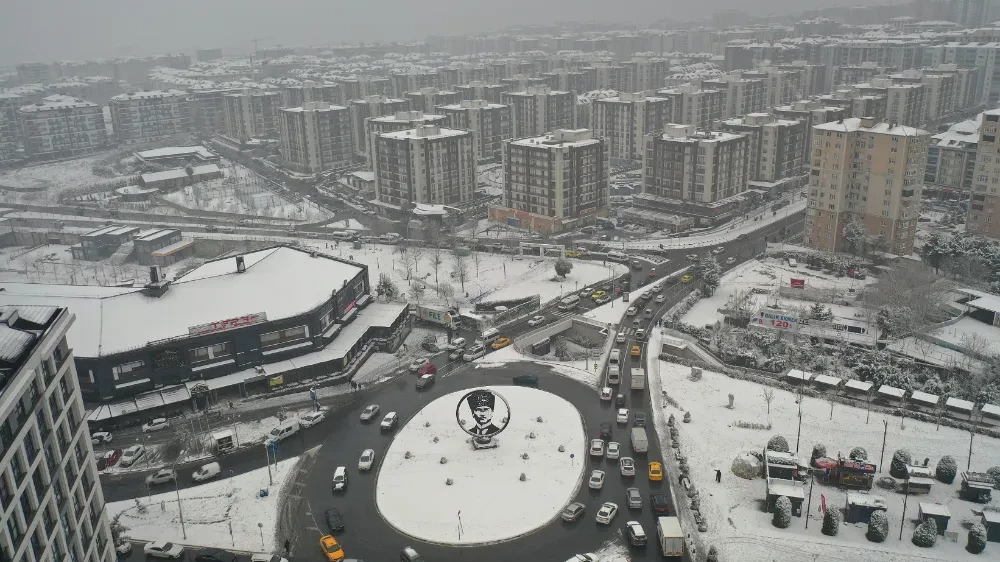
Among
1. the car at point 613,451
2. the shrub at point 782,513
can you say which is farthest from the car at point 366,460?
the shrub at point 782,513

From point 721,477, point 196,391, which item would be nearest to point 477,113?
point 196,391

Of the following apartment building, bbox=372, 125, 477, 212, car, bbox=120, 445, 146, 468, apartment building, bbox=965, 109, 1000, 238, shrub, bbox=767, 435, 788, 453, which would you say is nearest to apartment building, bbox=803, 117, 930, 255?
apartment building, bbox=965, 109, 1000, 238

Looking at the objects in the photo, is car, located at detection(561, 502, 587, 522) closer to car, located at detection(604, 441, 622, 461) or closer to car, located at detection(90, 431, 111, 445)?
car, located at detection(604, 441, 622, 461)

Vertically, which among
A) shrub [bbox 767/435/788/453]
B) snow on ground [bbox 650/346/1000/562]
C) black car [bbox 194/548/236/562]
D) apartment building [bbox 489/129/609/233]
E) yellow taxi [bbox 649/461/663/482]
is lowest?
black car [bbox 194/548/236/562]

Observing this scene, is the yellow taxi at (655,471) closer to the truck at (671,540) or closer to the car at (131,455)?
the truck at (671,540)

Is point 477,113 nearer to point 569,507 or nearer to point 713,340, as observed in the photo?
point 713,340
